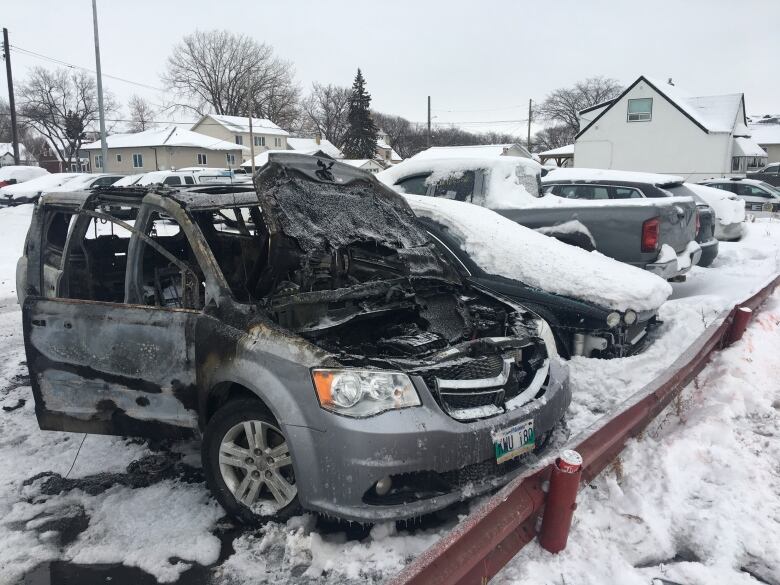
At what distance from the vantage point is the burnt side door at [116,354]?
3.26 m

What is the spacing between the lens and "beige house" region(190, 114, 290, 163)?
5981 cm

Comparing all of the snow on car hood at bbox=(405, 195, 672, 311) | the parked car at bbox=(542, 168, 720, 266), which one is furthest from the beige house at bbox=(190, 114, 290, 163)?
the snow on car hood at bbox=(405, 195, 672, 311)

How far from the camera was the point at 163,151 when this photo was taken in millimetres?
51562

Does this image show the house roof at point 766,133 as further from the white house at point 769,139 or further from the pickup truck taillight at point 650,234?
A: the pickup truck taillight at point 650,234

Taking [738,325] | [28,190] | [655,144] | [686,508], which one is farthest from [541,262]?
[655,144]

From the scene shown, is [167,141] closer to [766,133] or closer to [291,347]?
[291,347]

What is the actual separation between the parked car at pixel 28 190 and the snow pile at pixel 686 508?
25163 millimetres

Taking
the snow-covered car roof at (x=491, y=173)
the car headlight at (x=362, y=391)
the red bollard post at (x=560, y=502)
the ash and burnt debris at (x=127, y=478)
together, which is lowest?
the ash and burnt debris at (x=127, y=478)

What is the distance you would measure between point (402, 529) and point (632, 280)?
3.40 m

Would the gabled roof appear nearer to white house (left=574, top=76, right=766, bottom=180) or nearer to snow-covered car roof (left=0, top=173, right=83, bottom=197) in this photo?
white house (left=574, top=76, right=766, bottom=180)

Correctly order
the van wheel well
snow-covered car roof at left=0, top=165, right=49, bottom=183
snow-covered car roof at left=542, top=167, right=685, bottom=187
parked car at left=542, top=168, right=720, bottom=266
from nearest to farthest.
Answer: the van wheel well < parked car at left=542, top=168, right=720, bottom=266 < snow-covered car roof at left=542, top=167, right=685, bottom=187 < snow-covered car roof at left=0, top=165, right=49, bottom=183

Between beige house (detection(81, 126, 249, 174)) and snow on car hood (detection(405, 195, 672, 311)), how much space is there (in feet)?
166

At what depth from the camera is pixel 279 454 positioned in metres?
2.84

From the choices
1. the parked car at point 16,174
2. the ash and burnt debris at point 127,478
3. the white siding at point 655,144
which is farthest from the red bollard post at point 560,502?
the white siding at point 655,144
